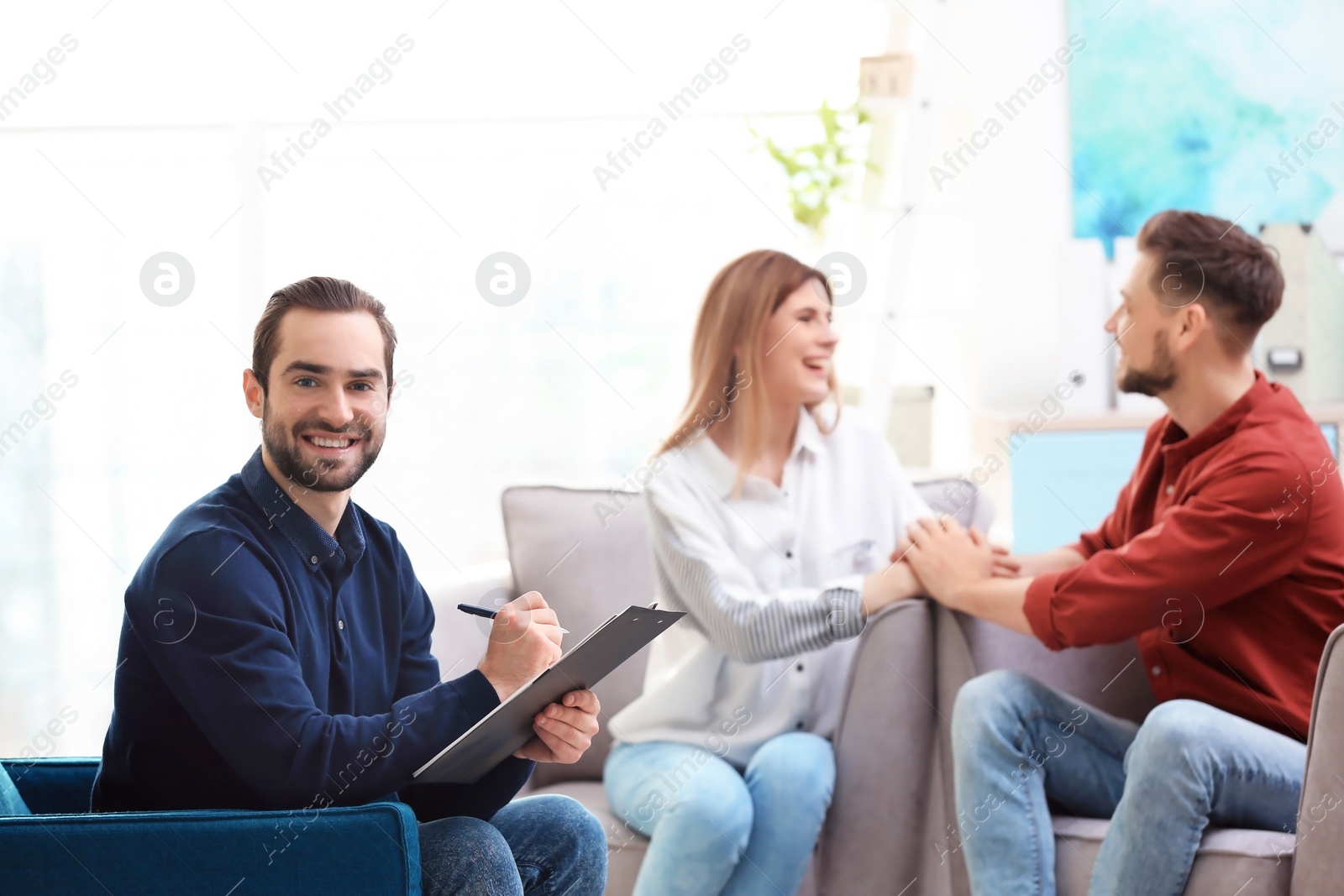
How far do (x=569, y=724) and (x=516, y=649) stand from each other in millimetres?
100

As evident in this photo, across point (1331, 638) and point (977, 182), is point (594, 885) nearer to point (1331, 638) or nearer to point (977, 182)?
point (1331, 638)

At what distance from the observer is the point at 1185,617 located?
161 cm

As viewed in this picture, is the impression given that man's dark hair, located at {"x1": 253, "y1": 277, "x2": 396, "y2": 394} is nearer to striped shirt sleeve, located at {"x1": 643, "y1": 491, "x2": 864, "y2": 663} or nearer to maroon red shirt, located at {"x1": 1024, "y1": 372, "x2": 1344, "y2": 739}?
striped shirt sleeve, located at {"x1": 643, "y1": 491, "x2": 864, "y2": 663}

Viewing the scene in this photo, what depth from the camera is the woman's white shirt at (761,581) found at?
177cm

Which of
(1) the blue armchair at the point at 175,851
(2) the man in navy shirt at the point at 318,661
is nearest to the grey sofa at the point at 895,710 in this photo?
(2) the man in navy shirt at the point at 318,661

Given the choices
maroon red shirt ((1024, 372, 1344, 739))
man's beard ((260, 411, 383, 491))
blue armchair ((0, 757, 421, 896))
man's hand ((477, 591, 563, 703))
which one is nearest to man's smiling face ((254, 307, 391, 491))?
man's beard ((260, 411, 383, 491))

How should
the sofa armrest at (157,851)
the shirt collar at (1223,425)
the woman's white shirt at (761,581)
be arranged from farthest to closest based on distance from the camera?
1. the woman's white shirt at (761,581)
2. the shirt collar at (1223,425)
3. the sofa armrest at (157,851)

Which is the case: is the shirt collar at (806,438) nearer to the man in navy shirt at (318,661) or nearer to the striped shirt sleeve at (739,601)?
the striped shirt sleeve at (739,601)

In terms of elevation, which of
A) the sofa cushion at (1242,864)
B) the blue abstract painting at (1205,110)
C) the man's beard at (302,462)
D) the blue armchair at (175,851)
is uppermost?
the blue abstract painting at (1205,110)

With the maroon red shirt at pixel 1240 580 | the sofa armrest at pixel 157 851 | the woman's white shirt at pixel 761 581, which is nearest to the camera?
the sofa armrest at pixel 157 851

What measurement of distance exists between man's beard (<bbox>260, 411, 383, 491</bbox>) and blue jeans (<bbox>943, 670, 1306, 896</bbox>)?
937 mm

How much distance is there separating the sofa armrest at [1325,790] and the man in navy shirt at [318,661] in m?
0.83

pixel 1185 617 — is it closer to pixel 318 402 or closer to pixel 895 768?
pixel 895 768

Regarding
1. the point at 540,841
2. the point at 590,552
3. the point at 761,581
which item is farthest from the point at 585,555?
the point at 540,841
